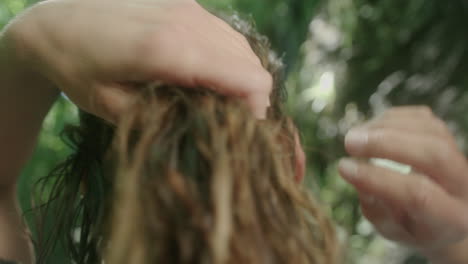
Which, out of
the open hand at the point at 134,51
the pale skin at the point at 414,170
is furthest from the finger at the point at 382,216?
the open hand at the point at 134,51

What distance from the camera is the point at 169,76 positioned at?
0.26 meters

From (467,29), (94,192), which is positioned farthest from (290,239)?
(467,29)

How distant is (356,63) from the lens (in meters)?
1.27

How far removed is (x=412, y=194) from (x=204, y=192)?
165mm

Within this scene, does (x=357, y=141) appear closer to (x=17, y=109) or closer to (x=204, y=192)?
(x=204, y=192)

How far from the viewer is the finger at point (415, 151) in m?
0.30

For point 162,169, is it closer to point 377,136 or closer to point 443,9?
point 377,136

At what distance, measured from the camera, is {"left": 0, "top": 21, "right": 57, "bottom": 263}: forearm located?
424 mm

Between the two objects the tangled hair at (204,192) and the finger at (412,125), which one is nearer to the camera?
the tangled hair at (204,192)

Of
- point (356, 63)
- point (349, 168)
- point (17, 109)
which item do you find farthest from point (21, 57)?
point (356, 63)

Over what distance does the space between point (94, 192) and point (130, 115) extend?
0.72 feet

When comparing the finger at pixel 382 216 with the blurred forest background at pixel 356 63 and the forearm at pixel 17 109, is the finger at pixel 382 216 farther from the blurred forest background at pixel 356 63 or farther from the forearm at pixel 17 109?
the blurred forest background at pixel 356 63

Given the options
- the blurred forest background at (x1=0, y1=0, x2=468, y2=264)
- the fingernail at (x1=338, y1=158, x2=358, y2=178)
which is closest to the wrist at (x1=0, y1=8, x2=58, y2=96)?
the fingernail at (x1=338, y1=158, x2=358, y2=178)

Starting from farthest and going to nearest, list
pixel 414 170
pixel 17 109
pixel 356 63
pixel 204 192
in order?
pixel 356 63, pixel 17 109, pixel 414 170, pixel 204 192
